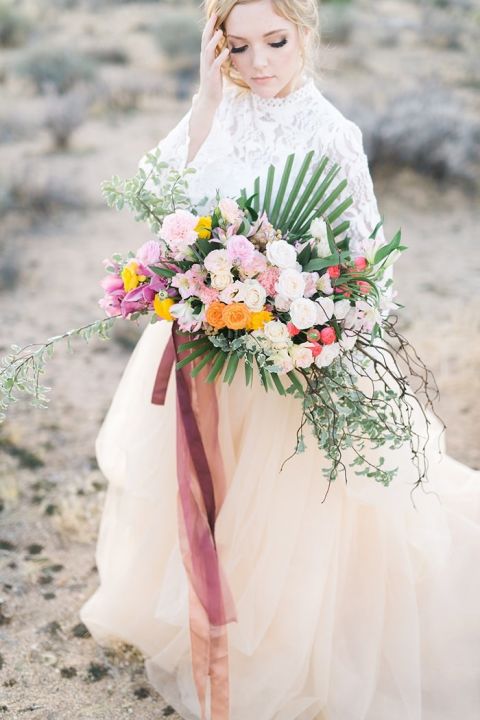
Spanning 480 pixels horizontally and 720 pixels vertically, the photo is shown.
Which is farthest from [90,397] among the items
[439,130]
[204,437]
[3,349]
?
[439,130]

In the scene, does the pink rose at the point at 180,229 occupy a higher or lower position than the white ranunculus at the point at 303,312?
higher

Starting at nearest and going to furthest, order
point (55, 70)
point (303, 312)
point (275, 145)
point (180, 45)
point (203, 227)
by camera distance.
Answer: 1. point (303, 312)
2. point (203, 227)
3. point (275, 145)
4. point (55, 70)
5. point (180, 45)

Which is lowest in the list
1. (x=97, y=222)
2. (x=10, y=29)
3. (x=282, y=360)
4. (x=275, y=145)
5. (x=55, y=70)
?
(x=282, y=360)

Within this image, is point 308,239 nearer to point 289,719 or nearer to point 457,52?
point 289,719

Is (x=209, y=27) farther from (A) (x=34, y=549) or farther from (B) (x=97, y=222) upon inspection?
(B) (x=97, y=222)

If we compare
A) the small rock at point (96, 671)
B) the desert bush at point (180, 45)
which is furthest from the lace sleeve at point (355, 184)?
the desert bush at point (180, 45)

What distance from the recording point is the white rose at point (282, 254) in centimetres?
190

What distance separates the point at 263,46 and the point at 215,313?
84cm

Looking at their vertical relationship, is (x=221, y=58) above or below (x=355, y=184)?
above

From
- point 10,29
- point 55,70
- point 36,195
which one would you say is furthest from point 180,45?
point 36,195

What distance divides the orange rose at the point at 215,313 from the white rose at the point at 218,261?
0.28 ft

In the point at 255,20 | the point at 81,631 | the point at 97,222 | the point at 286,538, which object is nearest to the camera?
the point at 255,20

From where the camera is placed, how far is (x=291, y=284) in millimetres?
1890

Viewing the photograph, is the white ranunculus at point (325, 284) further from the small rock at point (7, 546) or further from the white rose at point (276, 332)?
the small rock at point (7, 546)
